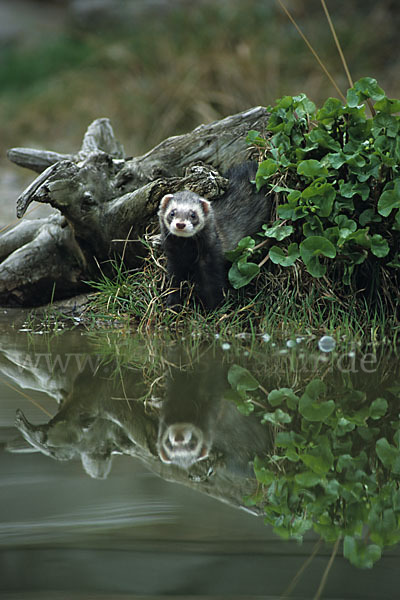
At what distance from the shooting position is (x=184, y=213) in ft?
Answer: 11.3

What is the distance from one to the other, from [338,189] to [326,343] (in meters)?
0.87

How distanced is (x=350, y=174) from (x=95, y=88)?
7272mm

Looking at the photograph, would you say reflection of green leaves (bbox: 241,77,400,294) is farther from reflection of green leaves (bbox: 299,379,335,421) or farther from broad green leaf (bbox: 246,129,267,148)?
reflection of green leaves (bbox: 299,379,335,421)

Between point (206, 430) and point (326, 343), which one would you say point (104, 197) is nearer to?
point (326, 343)

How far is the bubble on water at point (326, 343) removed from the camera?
290 cm

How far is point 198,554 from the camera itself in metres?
1.17

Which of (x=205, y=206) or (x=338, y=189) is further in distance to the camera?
A: (x=205, y=206)

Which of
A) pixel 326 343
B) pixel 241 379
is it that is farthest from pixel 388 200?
pixel 241 379

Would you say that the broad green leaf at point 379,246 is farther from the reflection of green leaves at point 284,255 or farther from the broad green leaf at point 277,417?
the broad green leaf at point 277,417

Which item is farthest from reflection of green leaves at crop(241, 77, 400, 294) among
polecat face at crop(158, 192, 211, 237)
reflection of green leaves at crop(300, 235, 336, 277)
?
polecat face at crop(158, 192, 211, 237)

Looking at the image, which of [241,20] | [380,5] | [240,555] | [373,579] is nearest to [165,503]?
[240,555]

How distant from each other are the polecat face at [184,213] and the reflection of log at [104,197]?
0.86 ft

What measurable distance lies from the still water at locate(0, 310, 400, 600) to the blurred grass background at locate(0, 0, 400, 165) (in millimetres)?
5713

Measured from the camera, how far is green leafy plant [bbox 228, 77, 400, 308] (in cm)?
319
